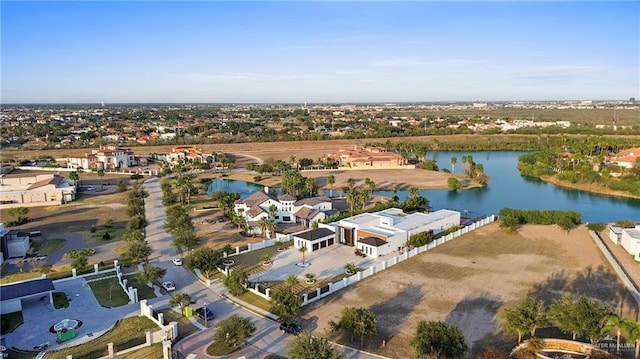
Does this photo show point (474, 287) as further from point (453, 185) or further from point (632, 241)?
point (453, 185)

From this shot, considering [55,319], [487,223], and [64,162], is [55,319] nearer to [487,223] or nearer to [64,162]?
[487,223]

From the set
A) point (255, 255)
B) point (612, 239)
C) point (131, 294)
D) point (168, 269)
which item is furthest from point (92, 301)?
point (612, 239)

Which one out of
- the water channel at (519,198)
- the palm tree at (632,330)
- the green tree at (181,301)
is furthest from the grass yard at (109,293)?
the water channel at (519,198)

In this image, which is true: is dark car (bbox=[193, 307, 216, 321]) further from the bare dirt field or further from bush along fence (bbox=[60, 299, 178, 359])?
the bare dirt field

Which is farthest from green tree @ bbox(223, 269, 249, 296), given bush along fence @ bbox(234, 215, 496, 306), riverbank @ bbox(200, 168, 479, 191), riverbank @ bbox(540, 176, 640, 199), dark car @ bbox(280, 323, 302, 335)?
riverbank @ bbox(540, 176, 640, 199)

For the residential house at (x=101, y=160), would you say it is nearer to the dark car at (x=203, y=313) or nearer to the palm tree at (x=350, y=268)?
the palm tree at (x=350, y=268)

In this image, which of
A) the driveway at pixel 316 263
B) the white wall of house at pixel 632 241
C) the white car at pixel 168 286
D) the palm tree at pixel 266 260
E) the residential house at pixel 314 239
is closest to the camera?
the white car at pixel 168 286
